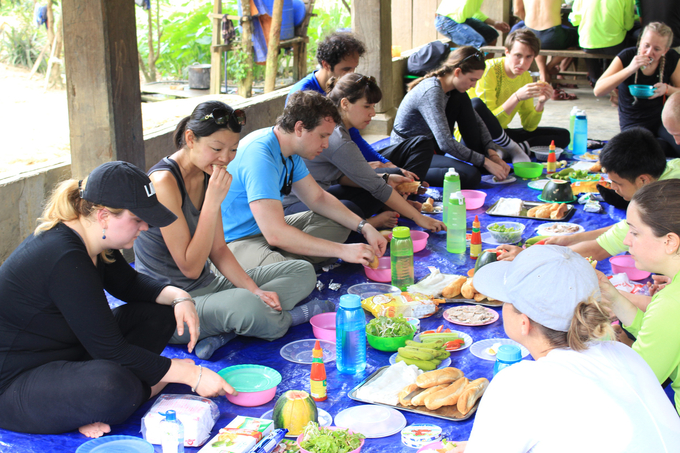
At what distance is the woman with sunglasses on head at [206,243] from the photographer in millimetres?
2877

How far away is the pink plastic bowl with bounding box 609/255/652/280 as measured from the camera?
3.56 meters

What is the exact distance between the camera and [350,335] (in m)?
2.61

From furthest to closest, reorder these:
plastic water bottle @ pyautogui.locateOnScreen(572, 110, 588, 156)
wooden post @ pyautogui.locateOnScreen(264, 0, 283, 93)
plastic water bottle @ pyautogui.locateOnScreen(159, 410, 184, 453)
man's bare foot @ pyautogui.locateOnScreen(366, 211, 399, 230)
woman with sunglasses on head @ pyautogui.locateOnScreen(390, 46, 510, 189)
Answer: wooden post @ pyautogui.locateOnScreen(264, 0, 283, 93) → plastic water bottle @ pyautogui.locateOnScreen(572, 110, 588, 156) → woman with sunglasses on head @ pyautogui.locateOnScreen(390, 46, 510, 189) → man's bare foot @ pyautogui.locateOnScreen(366, 211, 399, 230) → plastic water bottle @ pyautogui.locateOnScreen(159, 410, 184, 453)

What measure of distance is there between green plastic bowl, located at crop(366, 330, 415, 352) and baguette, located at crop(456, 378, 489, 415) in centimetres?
47

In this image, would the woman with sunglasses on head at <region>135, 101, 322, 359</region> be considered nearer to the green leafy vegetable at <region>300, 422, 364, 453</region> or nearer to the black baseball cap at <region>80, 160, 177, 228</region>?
the black baseball cap at <region>80, 160, 177, 228</region>

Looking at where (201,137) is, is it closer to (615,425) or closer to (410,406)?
(410,406)

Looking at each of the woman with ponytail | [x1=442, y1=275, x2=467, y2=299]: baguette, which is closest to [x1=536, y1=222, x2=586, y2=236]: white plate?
[x1=442, y1=275, x2=467, y2=299]: baguette

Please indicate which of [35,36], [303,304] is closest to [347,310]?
[303,304]

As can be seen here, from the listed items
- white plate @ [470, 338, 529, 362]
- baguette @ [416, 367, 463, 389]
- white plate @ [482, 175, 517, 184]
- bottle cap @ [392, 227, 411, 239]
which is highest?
bottle cap @ [392, 227, 411, 239]

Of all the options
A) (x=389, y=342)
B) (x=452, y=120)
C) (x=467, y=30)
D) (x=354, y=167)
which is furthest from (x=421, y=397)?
(x=467, y=30)

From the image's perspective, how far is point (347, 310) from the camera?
2572mm

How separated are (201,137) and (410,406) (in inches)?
61.2

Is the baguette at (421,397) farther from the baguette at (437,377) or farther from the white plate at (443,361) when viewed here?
the white plate at (443,361)

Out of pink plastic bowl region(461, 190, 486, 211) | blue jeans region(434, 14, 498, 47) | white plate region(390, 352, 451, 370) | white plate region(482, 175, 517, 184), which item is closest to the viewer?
white plate region(390, 352, 451, 370)
